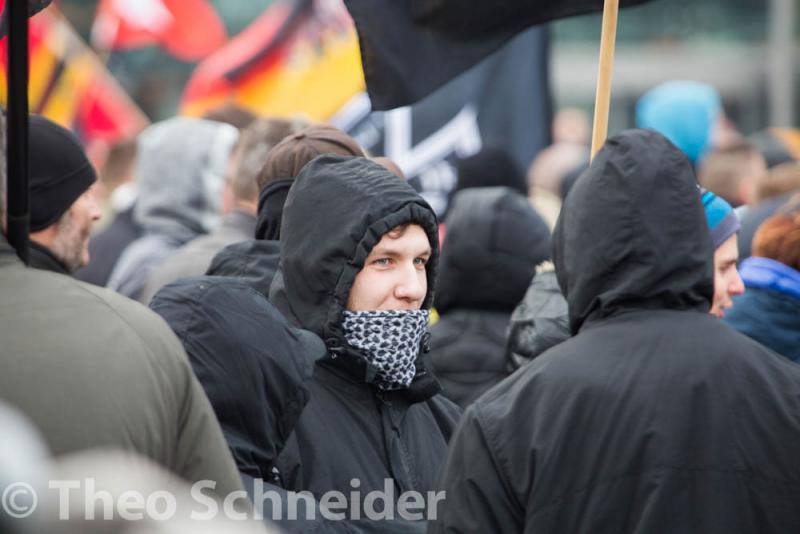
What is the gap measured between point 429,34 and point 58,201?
1603 millimetres

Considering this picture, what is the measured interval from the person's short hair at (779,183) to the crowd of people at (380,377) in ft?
7.25

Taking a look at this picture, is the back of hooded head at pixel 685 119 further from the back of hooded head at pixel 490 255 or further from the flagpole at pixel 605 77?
the flagpole at pixel 605 77

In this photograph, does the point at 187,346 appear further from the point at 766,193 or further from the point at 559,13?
the point at 766,193

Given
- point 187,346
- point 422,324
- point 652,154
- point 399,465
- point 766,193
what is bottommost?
point 766,193

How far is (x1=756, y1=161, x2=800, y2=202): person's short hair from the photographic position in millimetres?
6695

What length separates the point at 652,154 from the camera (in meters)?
3.08

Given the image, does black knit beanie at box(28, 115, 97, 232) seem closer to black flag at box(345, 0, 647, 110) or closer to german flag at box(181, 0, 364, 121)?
black flag at box(345, 0, 647, 110)

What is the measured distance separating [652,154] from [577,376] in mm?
527

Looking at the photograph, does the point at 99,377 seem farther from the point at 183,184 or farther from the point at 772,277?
the point at 183,184

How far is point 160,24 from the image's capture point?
9.95 m

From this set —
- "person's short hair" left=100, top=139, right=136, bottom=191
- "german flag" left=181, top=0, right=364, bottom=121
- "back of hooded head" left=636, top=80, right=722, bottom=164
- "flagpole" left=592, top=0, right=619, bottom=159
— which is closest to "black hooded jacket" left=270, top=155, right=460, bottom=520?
"flagpole" left=592, top=0, right=619, bottom=159

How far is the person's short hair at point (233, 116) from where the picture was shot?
7105 mm

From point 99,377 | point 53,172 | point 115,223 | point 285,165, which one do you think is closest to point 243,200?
point 285,165

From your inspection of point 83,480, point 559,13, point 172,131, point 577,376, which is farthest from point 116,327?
point 172,131
